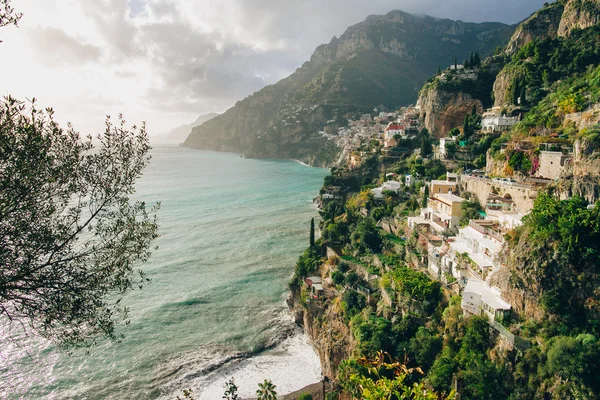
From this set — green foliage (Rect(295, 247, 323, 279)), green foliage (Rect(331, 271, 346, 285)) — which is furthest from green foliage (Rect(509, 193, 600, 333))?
green foliage (Rect(295, 247, 323, 279))

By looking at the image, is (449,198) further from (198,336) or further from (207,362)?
(198,336)

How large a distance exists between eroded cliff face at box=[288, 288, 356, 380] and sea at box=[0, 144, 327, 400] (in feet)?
2.58

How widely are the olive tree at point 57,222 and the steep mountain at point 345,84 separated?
317ft

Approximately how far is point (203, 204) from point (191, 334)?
32749 millimetres

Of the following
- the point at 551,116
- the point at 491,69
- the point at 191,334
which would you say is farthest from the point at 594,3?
the point at 191,334

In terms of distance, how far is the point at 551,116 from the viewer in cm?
2452

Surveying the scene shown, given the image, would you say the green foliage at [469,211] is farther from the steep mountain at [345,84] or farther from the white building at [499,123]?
the steep mountain at [345,84]

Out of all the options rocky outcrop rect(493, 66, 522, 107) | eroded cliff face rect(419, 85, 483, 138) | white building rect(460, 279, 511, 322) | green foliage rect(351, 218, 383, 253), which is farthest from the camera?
eroded cliff face rect(419, 85, 483, 138)

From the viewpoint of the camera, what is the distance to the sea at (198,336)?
1828 cm

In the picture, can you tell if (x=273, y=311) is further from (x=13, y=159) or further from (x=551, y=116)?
(x=551, y=116)

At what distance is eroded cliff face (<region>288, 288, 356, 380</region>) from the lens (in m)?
18.9

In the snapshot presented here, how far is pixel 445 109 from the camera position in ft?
146

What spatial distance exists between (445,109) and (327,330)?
114 feet

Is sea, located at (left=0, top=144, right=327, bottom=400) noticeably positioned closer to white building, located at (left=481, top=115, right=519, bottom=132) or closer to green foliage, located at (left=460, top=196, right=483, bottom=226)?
green foliage, located at (left=460, top=196, right=483, bottom=226)
